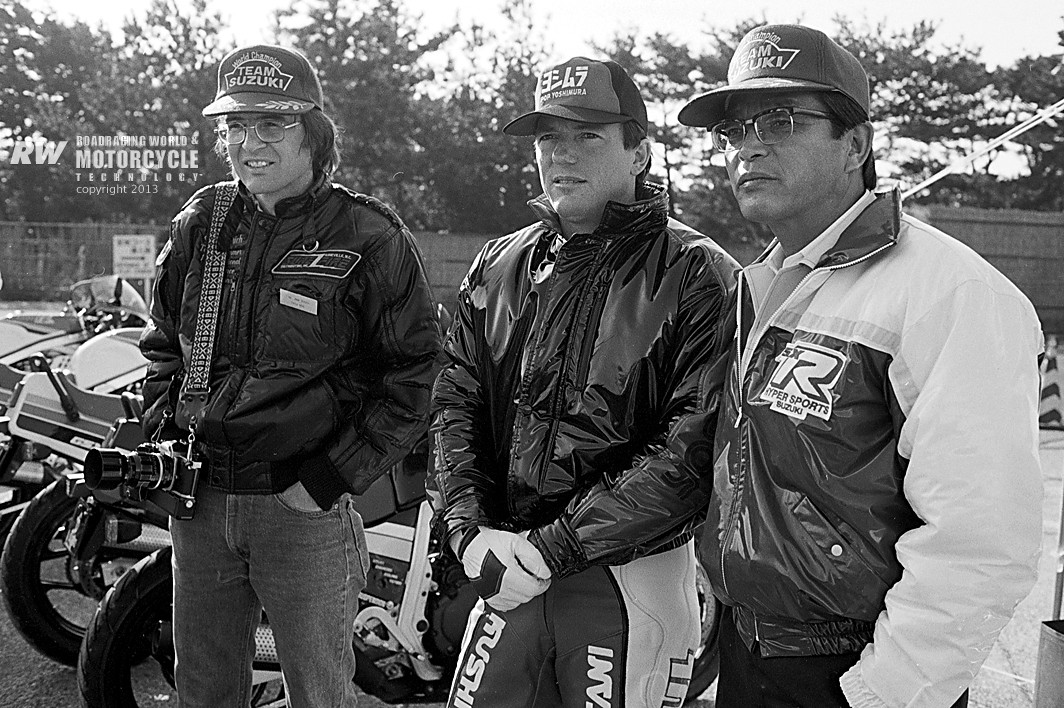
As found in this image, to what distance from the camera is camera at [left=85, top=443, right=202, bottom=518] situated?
218cm

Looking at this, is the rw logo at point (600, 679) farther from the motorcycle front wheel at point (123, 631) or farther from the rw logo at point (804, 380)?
the motorcycle front wheel at point (123, 631)

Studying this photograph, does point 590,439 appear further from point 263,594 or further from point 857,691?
point 263,594

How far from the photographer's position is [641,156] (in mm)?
2076

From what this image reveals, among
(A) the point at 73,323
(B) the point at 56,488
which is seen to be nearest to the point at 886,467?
(B) the point at 56,488

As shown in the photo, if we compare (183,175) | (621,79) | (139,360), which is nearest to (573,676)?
(621,79)

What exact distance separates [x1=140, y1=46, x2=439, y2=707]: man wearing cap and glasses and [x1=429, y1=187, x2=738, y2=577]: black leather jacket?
292 mm

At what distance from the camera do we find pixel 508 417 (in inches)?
80.0

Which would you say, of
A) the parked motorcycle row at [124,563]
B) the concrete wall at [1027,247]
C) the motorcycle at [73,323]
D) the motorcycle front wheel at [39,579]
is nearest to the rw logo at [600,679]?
the parked motorcycle row at [124,563]

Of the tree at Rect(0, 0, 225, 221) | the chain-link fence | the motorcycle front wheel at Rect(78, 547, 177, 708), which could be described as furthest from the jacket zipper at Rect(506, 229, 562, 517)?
the tree at Rect(0, 0, 225, 221)

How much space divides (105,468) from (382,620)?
984 millimetres

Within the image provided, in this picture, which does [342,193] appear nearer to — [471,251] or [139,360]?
Answer: [139,360]

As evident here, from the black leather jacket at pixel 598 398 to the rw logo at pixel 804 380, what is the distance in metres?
0.28

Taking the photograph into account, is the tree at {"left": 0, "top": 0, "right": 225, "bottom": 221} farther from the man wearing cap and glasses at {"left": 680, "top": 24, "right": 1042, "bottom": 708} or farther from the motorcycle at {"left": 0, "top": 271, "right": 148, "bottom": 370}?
the man wearing cap and glasses at {"left": 680, "top": 24, "right": 1042, "bottom": 708}

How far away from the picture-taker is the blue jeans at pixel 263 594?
218 centimetres
